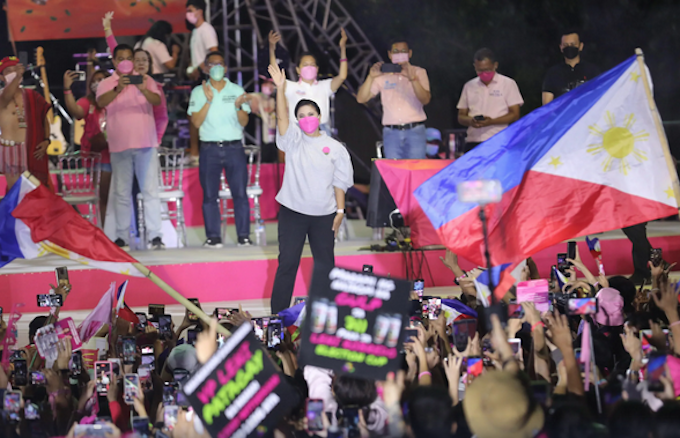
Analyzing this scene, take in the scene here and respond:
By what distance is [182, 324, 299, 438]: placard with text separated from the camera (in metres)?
2.86

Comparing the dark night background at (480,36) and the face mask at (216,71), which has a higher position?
the dark night background at (480,36)

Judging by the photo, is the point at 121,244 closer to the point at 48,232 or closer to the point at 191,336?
the point at 48,232

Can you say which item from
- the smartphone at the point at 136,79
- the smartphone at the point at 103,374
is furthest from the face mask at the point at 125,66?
the smartphone at the point at 103,374

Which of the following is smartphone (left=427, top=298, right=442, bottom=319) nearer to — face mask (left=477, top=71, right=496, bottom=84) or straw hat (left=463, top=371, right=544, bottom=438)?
straw hat (left=463, top=371, right=544, bottom=438)

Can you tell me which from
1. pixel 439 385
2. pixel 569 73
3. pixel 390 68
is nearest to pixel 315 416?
pixel 439 385

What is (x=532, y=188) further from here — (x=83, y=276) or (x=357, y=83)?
(x=357, y=83)

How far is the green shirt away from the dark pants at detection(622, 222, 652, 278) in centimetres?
371

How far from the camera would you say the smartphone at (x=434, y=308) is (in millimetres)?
4633

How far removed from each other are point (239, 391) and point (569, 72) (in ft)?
18.8

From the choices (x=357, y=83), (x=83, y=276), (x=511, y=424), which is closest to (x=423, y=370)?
(x=511, y=424)

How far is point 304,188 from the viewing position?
17.4 feet

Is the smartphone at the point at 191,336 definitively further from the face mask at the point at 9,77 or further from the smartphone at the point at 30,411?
the face mask at the point at 9,77

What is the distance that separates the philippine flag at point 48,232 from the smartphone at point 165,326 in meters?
0.31

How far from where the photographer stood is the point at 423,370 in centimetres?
348
